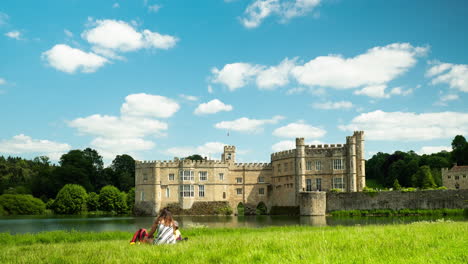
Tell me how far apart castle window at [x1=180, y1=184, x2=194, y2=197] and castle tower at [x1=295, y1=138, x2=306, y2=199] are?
1170cm

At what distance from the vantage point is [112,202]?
61.6 m

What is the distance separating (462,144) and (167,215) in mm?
78112

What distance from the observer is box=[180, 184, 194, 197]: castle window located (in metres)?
51.9

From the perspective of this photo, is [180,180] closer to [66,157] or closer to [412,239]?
[66,157]

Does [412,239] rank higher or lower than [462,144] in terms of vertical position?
lower

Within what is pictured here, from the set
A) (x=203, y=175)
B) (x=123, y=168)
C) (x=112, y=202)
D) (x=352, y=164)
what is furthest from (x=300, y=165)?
(x=123, y=168)

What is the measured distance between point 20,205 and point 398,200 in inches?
1777

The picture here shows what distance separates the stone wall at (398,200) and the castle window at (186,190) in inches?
619

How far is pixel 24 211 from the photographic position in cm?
5962

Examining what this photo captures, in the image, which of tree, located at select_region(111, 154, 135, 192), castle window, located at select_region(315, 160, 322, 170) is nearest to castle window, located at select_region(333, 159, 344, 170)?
castle window, located at select_region(315, 160, 322, 170)

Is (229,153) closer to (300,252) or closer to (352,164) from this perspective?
(352,164)

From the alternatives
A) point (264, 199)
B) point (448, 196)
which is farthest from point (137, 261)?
point (264, 199)

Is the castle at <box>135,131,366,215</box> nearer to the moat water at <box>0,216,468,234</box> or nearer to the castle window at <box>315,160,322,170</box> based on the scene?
the castle window at <box>315,160,322,170</box>

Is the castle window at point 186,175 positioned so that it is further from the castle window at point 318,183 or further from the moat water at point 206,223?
the moat water at point 206,223
